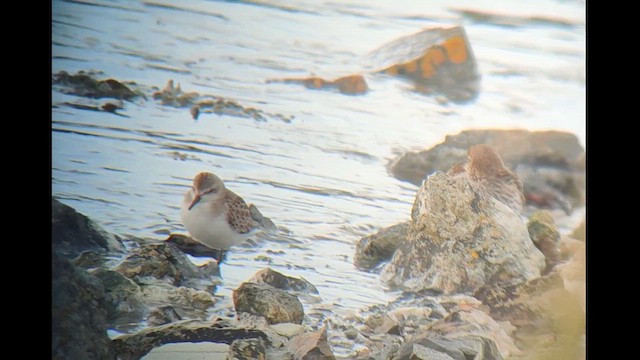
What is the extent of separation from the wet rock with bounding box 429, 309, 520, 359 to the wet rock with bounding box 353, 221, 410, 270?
314mm

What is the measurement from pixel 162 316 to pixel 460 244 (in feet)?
3.54

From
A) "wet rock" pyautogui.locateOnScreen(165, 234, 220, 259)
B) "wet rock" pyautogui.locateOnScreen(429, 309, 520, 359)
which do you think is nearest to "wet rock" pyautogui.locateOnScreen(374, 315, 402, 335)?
"wet rock" pyautogui.locateOnScreen(429, 309, 520, 359)

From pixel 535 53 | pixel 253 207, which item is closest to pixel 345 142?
pixel 253 207

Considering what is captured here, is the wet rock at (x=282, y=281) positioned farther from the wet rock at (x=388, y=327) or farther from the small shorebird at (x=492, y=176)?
the small shorebird at (x=492, y=176)

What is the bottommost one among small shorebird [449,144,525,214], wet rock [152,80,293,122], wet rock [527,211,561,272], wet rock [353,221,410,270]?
wet rock [353,221,410,270]

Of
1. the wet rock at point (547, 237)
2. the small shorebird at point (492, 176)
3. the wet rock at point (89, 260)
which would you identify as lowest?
the wet rock at point (89, 260)

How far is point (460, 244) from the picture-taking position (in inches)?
128

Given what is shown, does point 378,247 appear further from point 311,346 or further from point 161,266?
point 161,266

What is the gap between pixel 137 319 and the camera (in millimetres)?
3125

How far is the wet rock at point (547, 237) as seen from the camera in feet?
10.8

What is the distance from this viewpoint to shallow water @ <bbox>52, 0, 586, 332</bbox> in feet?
10.9

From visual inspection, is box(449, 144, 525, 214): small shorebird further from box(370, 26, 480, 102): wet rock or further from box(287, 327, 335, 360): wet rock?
box(287, 327, 335, 360): wet rock

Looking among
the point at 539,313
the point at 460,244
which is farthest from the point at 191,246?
the point at 539,313

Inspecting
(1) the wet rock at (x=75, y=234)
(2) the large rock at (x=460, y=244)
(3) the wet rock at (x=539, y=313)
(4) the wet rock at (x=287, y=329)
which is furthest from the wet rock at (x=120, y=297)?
(3) the wet rock at (x=539, y=313)
